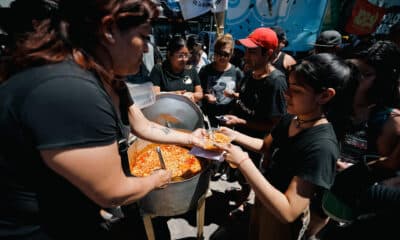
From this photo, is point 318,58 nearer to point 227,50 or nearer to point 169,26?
point 227,50

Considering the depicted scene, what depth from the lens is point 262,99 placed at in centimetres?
279

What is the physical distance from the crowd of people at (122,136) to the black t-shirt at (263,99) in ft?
2.28

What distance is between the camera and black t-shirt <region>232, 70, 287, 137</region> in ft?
8.80

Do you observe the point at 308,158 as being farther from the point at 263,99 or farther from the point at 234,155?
the point at 263,99

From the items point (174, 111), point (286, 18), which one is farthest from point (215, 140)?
point (286, 18)

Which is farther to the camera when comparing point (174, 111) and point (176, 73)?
point (176, 73)

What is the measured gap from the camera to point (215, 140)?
76.1 inches

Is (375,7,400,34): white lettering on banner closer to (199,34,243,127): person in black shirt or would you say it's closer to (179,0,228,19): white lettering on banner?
(179,0,228,19): white lettering on banner

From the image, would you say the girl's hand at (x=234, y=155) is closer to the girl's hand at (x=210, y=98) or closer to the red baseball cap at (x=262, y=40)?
the red baseball cap at (x=262, y=40)

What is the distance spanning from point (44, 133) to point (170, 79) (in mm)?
3075

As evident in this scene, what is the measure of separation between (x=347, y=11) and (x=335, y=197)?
397 inches

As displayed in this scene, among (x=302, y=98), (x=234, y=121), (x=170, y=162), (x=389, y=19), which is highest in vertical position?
(x=389, y=19)

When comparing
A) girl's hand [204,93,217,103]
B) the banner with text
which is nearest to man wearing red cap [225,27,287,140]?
girl's hand [204,93,217,103]

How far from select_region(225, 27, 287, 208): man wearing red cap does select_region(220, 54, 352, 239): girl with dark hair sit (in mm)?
1021
